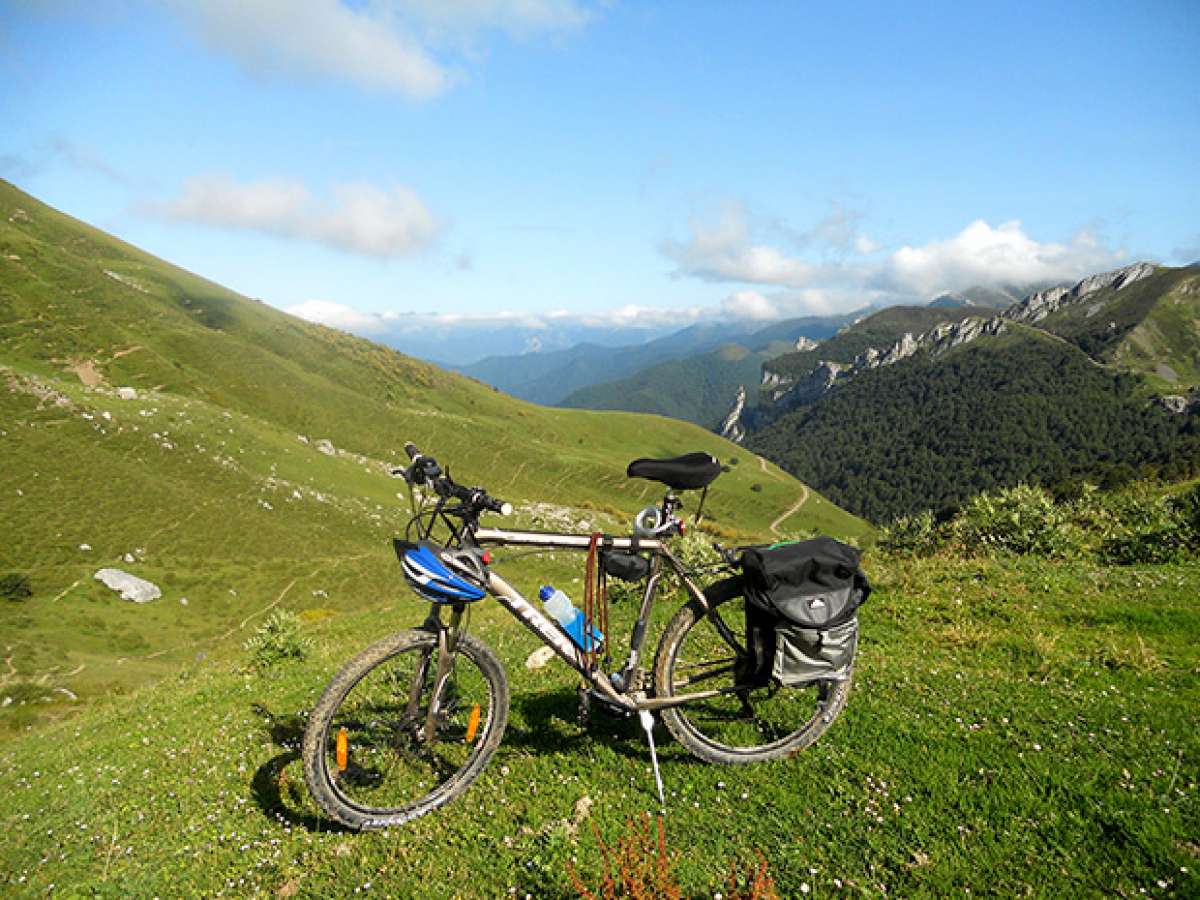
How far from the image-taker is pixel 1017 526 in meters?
14.1

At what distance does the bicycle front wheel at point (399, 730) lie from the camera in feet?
16.0

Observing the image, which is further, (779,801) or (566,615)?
(566,615)

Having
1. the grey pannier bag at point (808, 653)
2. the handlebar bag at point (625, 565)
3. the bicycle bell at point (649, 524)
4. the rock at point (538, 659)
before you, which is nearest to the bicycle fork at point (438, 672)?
the handlebar bag at point (625, 565)

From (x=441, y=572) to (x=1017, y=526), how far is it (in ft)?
49.8

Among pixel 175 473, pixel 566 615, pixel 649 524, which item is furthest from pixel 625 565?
pixel 175 473

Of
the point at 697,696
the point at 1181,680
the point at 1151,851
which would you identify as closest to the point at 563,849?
the point at 697,696

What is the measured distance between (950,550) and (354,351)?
7135 inches

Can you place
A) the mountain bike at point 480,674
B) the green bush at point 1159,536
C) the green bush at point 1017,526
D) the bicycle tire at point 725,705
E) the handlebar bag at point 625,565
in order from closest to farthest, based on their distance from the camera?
the mountain bike at point 480,674
the handlebar bag at point 625,565
the bicycle tire at point 725,705
the green bush at point 1159,536
the green bush at point 1017,526

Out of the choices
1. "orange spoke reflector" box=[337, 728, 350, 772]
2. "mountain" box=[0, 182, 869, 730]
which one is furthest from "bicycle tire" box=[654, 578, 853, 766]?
"mountain" box=[0, 182, 869, 730]

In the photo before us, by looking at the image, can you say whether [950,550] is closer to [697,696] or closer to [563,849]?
[697,696]

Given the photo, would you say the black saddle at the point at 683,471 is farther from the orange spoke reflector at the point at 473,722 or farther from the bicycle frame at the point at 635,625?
the orange spoke reflector at the point at 473,722

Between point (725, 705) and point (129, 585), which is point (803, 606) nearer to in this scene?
point (725, 705)

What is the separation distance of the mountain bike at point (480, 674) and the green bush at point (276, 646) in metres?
8.48

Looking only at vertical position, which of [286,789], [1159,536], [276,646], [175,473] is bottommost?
[175,473]
